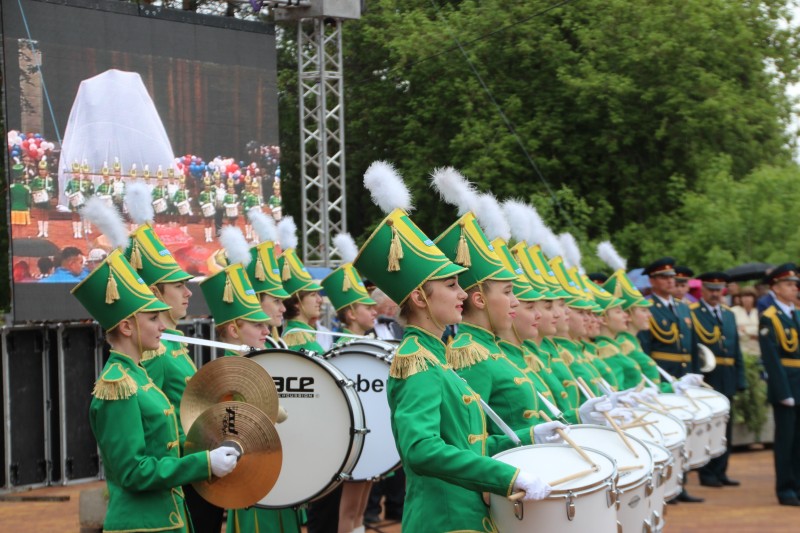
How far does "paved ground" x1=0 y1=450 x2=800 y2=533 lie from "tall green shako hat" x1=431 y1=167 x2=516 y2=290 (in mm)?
4793

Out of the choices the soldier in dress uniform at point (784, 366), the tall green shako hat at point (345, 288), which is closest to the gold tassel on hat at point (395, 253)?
the tall green shako hat at point (345, 288)

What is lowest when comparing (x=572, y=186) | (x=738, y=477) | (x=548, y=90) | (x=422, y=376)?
(x=738, y=477)

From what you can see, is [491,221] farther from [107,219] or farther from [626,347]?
[626,347]

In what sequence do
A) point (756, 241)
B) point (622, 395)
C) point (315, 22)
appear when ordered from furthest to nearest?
1. point (756, 241)
2. point (315, 22)
3. point (622, 395)

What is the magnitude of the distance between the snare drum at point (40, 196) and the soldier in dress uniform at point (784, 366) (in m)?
7.20

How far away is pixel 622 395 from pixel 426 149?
21.5m

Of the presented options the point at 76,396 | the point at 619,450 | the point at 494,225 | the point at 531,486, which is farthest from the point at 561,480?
the point at 76,396

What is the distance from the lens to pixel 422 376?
4.55 meters

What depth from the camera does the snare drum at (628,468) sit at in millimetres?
5465

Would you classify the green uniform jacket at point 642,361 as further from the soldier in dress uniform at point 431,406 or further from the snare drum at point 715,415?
the soldier in dress uniform at point 431,406

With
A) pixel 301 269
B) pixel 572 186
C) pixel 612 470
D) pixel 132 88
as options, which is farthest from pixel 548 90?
pixel 612 470

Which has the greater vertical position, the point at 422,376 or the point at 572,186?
the point at 572,186

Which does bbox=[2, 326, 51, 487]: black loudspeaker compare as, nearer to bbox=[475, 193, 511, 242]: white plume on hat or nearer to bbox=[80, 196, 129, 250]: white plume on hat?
bbox=[80, 196, 129, 250]: white plume on hat

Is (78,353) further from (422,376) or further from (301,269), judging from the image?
(422,376)
